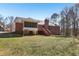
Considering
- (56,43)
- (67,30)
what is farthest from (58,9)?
(56,43)

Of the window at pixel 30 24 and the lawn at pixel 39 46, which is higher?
the window at pixel 30 24

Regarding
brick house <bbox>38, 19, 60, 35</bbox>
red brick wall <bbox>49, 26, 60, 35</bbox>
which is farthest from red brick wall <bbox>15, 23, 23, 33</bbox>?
red brick wall <bbox>49, 26, 60, 35</bbox>

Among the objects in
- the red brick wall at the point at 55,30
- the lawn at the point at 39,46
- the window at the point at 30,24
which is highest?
the window at the point at 30,24

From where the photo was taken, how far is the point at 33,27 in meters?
1.67

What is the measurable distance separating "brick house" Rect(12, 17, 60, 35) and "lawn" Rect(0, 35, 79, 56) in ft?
0.20

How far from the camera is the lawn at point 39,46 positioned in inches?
65.7

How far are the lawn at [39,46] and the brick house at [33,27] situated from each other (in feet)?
0.20

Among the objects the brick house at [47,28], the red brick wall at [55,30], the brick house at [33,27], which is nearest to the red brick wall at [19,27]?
the brick house at [33,27]

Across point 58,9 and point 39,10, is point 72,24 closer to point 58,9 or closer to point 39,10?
point 58,9

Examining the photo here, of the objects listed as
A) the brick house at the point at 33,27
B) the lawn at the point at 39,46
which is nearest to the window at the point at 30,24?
the brick house at the point at 33,27

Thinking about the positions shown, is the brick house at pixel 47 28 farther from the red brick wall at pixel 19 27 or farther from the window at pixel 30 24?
the red brick wall at pixel 19 27

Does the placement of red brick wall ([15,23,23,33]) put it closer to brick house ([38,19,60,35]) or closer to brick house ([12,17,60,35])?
brick house ([12,17,60,35])

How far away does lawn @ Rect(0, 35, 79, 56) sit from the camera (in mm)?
1670

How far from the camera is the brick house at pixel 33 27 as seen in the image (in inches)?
65.5
